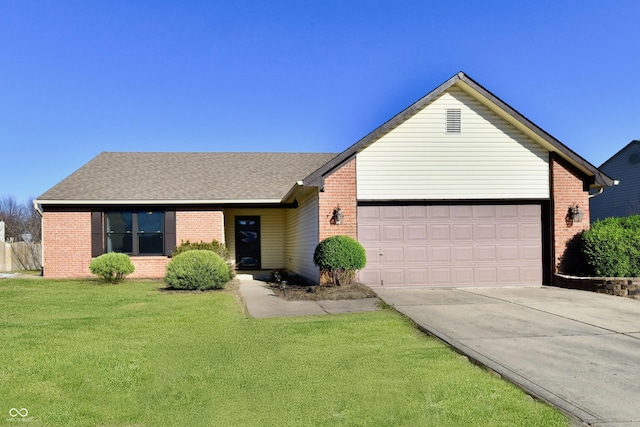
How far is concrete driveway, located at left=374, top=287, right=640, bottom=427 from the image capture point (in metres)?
4.97

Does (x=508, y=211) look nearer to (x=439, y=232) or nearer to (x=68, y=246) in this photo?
(x=439, y=232)

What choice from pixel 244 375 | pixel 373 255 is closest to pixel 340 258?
pixel 373 255

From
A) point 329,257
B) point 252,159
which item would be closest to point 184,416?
point 329,257

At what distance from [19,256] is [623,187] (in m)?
33.3

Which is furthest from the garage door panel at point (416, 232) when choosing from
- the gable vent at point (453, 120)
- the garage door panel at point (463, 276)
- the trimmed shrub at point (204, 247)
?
the trimmed shrub at point (204, 247)

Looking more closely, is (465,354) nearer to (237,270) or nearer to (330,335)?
(330,335)

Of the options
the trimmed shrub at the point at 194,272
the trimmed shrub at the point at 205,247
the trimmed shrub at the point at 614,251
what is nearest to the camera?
the trimmed shrub at the point at 614,251

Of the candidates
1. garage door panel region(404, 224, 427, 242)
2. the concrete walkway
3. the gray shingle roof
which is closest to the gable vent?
garage door panel region(404, 224, 427, 242)

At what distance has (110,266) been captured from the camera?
49.4 ft

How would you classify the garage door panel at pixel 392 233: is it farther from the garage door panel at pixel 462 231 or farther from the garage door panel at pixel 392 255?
the garage door panel at pixel 462 231

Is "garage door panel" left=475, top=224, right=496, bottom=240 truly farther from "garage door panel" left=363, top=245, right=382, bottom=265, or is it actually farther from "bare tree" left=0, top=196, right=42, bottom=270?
"bare tree" left=0, top=196, right=42, bottom=270

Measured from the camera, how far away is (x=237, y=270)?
20.3m

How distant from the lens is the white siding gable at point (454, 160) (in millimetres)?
13836

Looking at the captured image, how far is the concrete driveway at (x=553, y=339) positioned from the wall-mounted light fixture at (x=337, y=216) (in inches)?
84.4
